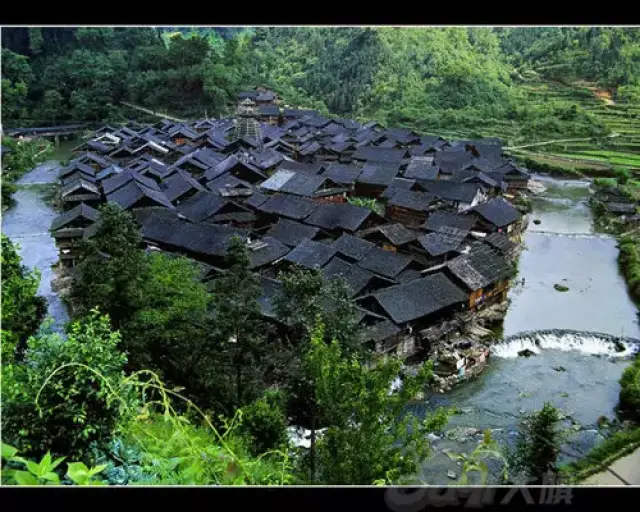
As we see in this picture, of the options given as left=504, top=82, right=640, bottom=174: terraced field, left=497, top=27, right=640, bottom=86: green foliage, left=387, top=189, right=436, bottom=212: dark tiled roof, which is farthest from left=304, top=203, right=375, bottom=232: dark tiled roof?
left=504, top=82, right=640, bottom=174: terraced field

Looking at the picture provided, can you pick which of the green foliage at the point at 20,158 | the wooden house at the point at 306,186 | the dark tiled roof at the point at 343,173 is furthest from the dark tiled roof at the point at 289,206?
the green foliage at the point at 20,158

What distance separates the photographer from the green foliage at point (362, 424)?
107 inches

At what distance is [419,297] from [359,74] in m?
5.52

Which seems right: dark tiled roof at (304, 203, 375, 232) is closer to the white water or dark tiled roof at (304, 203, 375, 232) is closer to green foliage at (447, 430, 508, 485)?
the white water

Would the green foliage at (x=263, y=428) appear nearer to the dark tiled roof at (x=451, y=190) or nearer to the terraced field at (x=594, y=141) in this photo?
the dark tiled roof at (x=451, y=190)

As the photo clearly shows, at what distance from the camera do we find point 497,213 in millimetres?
11031

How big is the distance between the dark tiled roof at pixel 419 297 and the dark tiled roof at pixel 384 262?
0.49 meters

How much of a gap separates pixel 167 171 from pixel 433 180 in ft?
19.5

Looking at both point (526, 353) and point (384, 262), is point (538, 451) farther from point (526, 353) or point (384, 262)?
point (384, 262)

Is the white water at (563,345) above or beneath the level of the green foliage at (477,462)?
beneath

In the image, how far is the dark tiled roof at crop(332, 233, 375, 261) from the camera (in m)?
8.38

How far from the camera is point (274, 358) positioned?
507 centimetres

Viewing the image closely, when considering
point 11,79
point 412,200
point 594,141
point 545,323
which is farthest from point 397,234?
point 594,141

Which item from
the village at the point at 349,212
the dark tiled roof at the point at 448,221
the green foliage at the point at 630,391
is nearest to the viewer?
the green foliage at the point at 630,391
